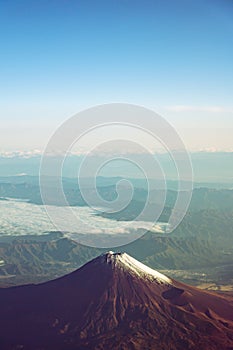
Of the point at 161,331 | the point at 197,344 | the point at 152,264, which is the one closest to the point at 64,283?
the point at 161,331

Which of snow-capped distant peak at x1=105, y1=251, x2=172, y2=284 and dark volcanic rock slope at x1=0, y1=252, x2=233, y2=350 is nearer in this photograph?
dark volcanic rock slope at x1=0, y1=252, x2=233, y2=350

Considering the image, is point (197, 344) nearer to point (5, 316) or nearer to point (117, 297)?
point (117, 297)

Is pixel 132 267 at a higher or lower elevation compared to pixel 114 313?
higher

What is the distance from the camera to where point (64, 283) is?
63031mm

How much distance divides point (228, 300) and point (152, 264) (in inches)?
3945

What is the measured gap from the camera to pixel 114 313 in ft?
187

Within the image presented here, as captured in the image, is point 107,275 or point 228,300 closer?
point 107,275

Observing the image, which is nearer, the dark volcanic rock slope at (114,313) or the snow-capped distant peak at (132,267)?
the dark volcanic rock slope at (114,313)

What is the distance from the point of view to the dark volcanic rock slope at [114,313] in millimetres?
52062

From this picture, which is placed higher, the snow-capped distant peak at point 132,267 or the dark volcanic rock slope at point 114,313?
the snow-capped distant peak at point 132,267

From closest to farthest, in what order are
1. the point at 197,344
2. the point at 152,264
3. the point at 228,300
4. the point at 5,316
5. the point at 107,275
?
the point at 197,344 < the point at 5,316 < the point at 107,275 < the point at 228,300 < the point at 152,264

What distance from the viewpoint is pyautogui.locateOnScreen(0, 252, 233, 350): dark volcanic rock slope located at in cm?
5206

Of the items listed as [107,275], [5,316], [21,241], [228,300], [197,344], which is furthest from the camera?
[21,241]

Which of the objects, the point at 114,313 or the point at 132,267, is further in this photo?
the point at 132,267
